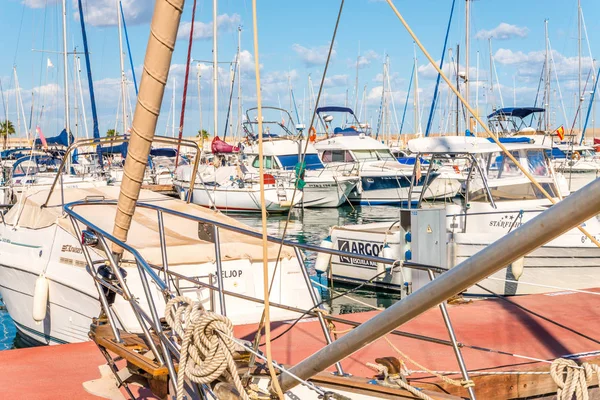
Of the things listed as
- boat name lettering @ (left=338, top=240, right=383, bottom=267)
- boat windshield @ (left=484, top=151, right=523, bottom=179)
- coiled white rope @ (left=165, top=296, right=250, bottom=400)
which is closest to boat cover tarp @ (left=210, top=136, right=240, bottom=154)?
boat name lettering @ (left=338, top=240, right=383, bottom=267)

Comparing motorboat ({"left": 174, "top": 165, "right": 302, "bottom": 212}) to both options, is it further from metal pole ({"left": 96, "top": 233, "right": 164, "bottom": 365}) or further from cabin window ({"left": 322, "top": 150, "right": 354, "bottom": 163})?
metal pole ({"left": 96, "top": 233, "right": 164, "bottom": 365})

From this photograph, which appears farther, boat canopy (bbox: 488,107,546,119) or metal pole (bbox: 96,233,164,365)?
boat canopy (bbox: 488,107,546,119)

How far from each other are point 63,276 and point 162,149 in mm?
32190

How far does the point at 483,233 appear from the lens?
37.5 feet

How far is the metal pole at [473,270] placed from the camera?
2.17m

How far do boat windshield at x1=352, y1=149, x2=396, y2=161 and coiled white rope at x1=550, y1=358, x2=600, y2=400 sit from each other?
27261 mm

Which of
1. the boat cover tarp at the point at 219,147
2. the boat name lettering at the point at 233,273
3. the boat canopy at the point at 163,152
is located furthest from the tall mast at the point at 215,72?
the boat name lettering at the point at 233,273

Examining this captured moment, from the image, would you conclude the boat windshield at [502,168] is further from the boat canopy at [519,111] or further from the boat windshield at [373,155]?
the boat canopy at [519,111]

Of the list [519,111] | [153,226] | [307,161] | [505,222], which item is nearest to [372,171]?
[307,161]

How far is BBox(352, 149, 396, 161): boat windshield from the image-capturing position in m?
30.7

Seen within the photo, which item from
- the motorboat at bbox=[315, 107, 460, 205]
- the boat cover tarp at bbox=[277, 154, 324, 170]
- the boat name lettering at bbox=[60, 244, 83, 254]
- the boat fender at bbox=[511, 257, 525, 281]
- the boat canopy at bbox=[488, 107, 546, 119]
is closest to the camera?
the boat name lettering at bbox=[60, 244, 83, 254]

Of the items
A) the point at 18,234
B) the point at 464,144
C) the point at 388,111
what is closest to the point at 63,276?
the point at 18,234

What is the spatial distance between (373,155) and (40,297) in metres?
23.7

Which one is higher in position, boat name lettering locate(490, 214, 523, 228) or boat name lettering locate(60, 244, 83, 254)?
boat name lettering locate(60, 244, 83, 254)
